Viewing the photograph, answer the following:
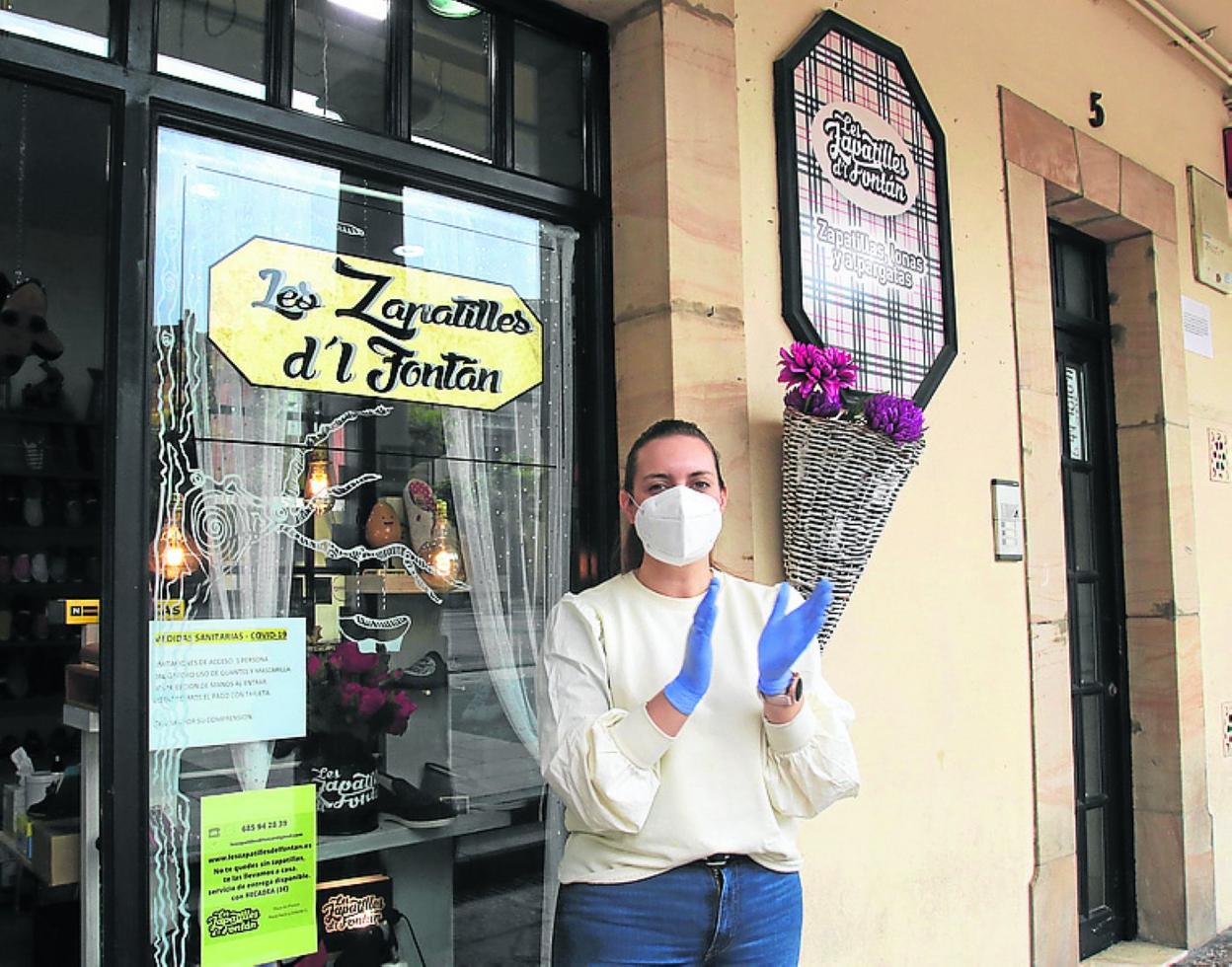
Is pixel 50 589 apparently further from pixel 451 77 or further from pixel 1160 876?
pixel 1160 876

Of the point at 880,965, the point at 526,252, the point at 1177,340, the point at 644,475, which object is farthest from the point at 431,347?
the point at 1177,340

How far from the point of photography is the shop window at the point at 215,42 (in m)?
2.22

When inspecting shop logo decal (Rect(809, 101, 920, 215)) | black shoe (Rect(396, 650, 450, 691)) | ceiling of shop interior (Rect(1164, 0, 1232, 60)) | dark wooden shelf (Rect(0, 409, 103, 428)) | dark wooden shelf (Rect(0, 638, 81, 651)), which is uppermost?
ceiling of shop interior (Rect(1164, 0, 1232, 60))

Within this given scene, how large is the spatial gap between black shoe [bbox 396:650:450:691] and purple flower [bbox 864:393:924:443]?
1.14 meters

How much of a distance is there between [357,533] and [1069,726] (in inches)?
108

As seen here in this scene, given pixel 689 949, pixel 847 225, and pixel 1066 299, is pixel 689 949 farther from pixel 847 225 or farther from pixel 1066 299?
pixel 1066 299

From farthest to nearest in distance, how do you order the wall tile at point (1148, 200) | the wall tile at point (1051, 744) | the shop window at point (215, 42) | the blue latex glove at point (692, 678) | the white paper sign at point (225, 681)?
the wall tile at point (1148, 200), the wall tile at point (1051, 744), the shop window at point (215, 42), the white paper sign at point (225, 681), the blue latex glove at point (692, 678)

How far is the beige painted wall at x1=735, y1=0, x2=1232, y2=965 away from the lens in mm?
3033

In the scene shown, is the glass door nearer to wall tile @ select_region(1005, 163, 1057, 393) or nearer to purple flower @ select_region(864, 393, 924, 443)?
purple flower @ select_region(864, 393, 924, 443)

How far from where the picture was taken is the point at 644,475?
6.37ft

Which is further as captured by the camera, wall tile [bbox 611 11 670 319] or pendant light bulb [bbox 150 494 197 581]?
wall tile [bbox 611 11 670 319]

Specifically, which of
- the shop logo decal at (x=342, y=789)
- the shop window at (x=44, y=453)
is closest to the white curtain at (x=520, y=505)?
the shop logo decal at (x=342, y=789)

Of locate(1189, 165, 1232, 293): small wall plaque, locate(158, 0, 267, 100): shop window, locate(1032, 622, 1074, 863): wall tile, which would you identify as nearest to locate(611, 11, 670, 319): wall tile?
locate(158, 0, 267, 100): shop window

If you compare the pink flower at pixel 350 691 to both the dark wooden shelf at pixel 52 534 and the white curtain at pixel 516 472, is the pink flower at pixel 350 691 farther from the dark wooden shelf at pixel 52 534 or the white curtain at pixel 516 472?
the dark wooden shelf at pixel 52 534
